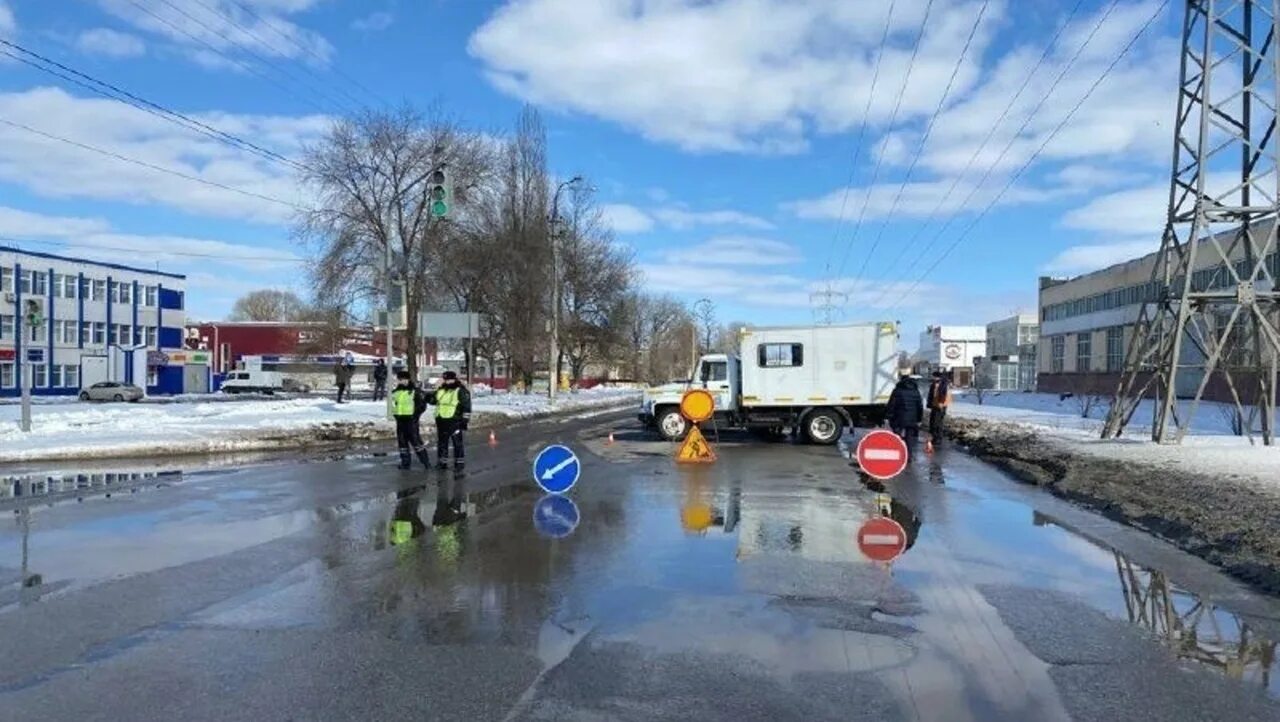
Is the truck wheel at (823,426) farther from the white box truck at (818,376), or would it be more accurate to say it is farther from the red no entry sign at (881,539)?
the red no entry sign at (881,539)

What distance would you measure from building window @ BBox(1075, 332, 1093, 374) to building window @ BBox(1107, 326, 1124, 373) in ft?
11.0

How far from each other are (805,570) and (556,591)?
2239 millimetres

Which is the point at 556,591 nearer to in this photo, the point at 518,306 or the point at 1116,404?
the point at 1116,404

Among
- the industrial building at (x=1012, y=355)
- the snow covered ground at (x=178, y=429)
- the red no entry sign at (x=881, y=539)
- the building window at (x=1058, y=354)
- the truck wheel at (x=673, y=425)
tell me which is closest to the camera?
the red no entry sign at (x=881, y=539)

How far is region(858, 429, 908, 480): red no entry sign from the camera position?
13852 mm

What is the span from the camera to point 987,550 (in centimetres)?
964

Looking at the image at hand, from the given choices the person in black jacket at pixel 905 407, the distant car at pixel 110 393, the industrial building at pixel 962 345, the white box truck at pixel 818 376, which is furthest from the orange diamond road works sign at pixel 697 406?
the industrial building at pixel 962 345

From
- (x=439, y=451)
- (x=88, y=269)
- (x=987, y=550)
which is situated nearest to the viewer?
(x=987, y=550)

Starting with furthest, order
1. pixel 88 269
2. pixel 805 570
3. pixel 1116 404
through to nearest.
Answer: pixel 88 269 < pixel 1116 404 < pixel 805 570

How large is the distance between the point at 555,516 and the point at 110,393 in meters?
55.5

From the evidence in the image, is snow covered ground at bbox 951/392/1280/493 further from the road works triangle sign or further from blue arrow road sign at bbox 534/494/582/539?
blue arrow road sign at bbox 534/494/582/539

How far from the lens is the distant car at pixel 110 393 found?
57.6m

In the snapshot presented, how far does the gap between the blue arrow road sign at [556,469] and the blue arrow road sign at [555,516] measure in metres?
0.20

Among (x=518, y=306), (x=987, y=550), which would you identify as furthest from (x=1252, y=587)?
(x=518, y=306)
